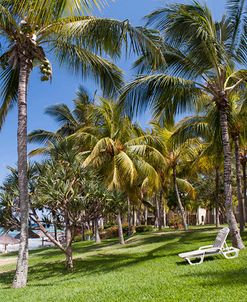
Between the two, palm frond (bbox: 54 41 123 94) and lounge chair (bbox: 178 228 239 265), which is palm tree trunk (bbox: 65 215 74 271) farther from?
palm frond (bbox: 54 41 123 94)

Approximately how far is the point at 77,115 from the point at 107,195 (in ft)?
47.9

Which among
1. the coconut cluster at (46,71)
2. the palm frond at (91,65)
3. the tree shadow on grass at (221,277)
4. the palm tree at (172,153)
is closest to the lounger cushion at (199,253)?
the tree shadow on grass at (221,277)

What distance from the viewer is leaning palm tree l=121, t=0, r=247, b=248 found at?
1164 cm

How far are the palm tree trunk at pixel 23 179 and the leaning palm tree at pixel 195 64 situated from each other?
3445 millimetres

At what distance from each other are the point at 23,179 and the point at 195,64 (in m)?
6.65

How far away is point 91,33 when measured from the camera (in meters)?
10.2

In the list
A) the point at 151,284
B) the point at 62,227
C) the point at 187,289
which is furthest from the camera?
the point at 62,227

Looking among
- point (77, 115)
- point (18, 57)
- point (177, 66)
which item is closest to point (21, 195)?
point (18, 57)

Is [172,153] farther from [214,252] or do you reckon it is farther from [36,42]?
[36,42]

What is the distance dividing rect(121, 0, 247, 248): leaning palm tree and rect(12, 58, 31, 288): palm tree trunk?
3445 mm

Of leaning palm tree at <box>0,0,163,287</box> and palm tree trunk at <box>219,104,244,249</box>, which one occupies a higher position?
leaning palm tree at <box>0,0,163,287</box>

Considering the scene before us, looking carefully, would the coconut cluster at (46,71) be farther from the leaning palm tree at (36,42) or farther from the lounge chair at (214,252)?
the lounge chair at (214,252)

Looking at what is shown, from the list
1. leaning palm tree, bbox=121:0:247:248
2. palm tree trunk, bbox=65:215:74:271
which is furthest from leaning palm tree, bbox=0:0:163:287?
palm tree trunk, bbox=65:215:74:271

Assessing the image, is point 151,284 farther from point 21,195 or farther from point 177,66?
point 177,66
